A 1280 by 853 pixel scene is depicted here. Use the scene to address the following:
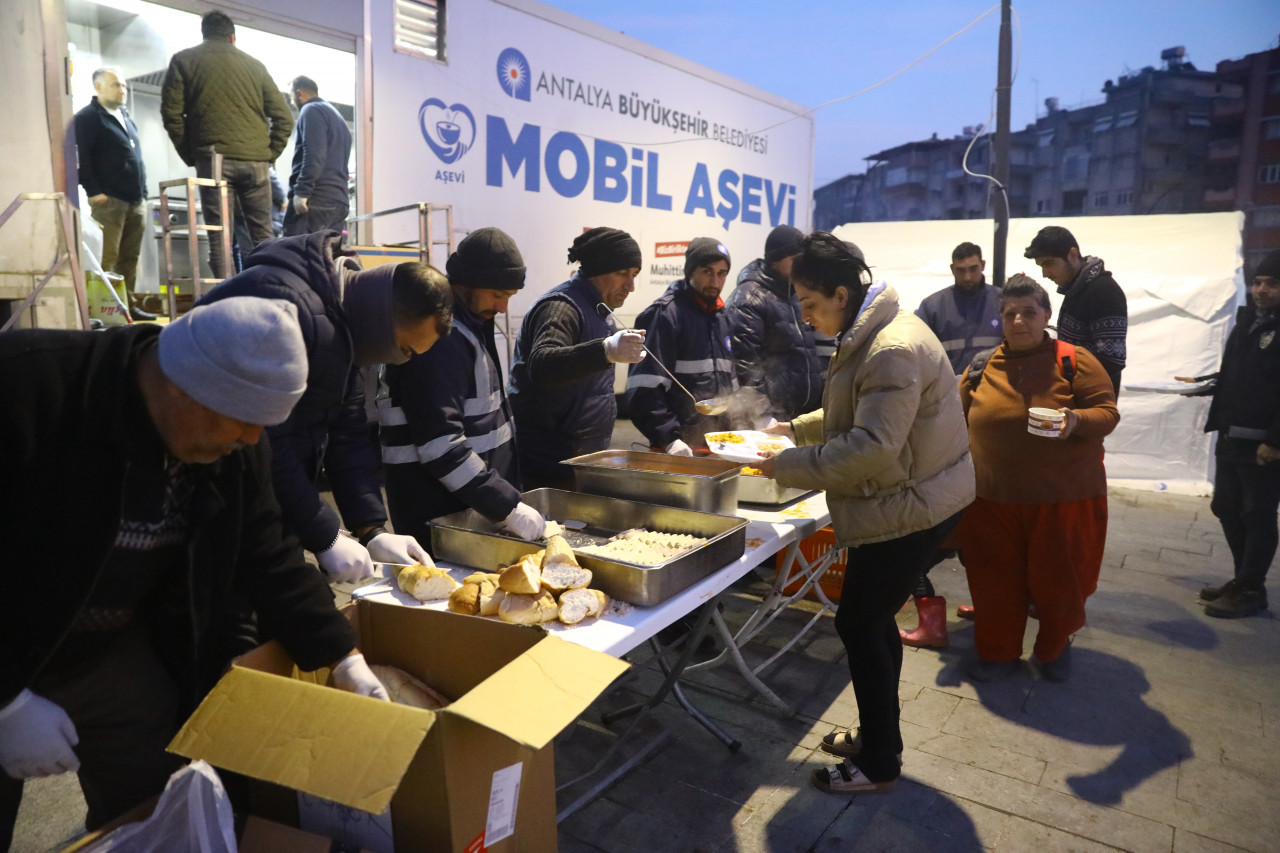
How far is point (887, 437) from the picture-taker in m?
2.46

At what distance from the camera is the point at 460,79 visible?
6.17 metres

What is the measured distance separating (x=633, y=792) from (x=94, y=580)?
80.9 inches

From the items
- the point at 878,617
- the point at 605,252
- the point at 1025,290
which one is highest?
the point at 605,252

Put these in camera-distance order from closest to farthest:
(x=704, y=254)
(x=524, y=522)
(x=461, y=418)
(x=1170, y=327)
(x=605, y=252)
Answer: (x=524, y=522) → (x=461, y=418) → (x=605, y=252) → (x=704, y=254) → (x=1170, y=327)

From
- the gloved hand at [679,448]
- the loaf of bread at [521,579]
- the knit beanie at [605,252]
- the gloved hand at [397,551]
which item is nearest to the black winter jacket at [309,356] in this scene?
the gloved hand at [397,551]

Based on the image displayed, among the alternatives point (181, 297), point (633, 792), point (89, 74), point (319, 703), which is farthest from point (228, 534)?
point (89, 74)

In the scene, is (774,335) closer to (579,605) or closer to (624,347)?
(624,347)

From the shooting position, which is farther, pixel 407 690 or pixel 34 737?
pixel 407 690

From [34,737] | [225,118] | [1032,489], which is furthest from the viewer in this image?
[225,118]

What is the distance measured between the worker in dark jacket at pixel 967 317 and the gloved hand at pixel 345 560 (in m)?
4.74

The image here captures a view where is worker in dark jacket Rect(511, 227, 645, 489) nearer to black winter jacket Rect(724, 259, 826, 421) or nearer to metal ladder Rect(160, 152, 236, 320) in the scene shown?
black winter jacket Rect(724, 259, 826, 421)

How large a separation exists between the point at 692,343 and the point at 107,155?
478 centimetres

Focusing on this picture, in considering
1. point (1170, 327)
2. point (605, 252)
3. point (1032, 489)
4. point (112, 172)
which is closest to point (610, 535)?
point (605, 252)

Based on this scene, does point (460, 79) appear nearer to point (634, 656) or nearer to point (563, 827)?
point (634, 656)
